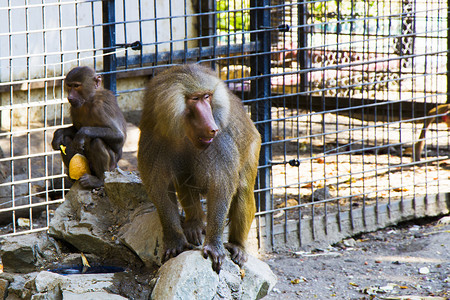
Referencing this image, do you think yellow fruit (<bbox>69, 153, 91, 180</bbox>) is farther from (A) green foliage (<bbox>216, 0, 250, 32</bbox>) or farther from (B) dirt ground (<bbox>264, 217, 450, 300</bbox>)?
(A) green foliage (<bbox>216, 0, 250, 32</bbox>)

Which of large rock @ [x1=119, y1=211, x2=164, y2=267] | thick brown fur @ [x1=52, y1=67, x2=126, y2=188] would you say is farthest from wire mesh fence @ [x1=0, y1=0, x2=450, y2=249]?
large rock @ [x1=119, y1=211, x2=164, y2=267]

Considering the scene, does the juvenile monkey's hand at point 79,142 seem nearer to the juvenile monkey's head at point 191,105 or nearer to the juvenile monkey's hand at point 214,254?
the juvenile monkey's head at point 191,105

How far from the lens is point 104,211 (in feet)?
14.1

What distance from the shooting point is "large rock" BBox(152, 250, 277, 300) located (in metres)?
3.34

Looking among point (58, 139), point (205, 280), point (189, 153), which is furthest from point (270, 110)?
point (205, 280)

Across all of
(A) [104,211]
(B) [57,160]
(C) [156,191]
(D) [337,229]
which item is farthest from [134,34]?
(C) [156,191]

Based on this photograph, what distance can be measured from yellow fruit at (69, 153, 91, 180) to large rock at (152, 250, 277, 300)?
165cm

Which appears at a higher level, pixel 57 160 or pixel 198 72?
pixel 198 72

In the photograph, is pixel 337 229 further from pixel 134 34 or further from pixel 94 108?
pixel 134 34

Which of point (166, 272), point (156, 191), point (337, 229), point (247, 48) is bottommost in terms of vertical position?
point (337, 229)

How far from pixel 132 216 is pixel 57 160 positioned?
11.0 ft

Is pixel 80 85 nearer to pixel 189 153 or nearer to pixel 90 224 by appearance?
pixel 90 224

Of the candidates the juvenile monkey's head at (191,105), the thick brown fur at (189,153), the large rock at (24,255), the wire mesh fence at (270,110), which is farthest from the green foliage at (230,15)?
the large rock at (24,255)

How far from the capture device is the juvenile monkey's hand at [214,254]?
356cm
